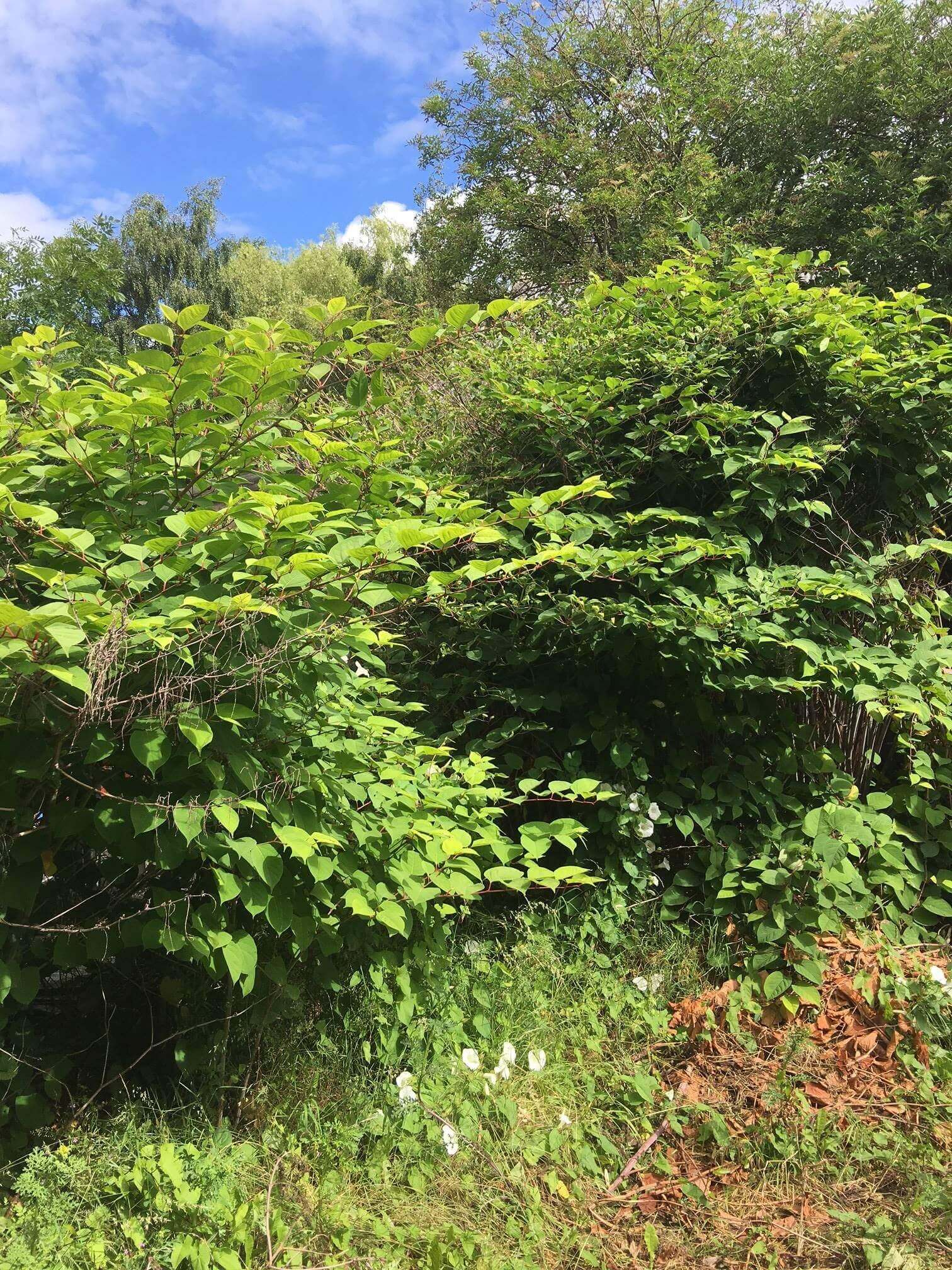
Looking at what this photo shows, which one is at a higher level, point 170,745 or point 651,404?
point 651,404

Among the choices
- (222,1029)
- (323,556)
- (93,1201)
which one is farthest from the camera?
(222,1029)

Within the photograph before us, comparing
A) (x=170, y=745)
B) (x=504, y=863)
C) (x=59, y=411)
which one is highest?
(x=59, y=411)

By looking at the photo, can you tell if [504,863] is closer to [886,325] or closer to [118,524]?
[118,524]

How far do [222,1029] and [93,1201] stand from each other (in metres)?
0.47

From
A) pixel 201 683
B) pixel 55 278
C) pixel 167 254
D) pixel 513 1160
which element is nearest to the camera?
pixel 201 683

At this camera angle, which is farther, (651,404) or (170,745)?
(651,404)

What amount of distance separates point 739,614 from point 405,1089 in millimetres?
1715

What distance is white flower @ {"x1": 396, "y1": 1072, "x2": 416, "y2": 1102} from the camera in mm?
2363

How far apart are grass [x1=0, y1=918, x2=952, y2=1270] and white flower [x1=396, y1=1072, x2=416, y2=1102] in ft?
0.12

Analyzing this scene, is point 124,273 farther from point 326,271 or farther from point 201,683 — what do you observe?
point 201,683

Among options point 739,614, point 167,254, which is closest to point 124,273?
point 167,254

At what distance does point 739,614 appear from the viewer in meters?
2.88

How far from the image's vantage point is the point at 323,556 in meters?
1.72

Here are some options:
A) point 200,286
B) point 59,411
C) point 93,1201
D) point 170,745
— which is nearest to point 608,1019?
point 93,1201
